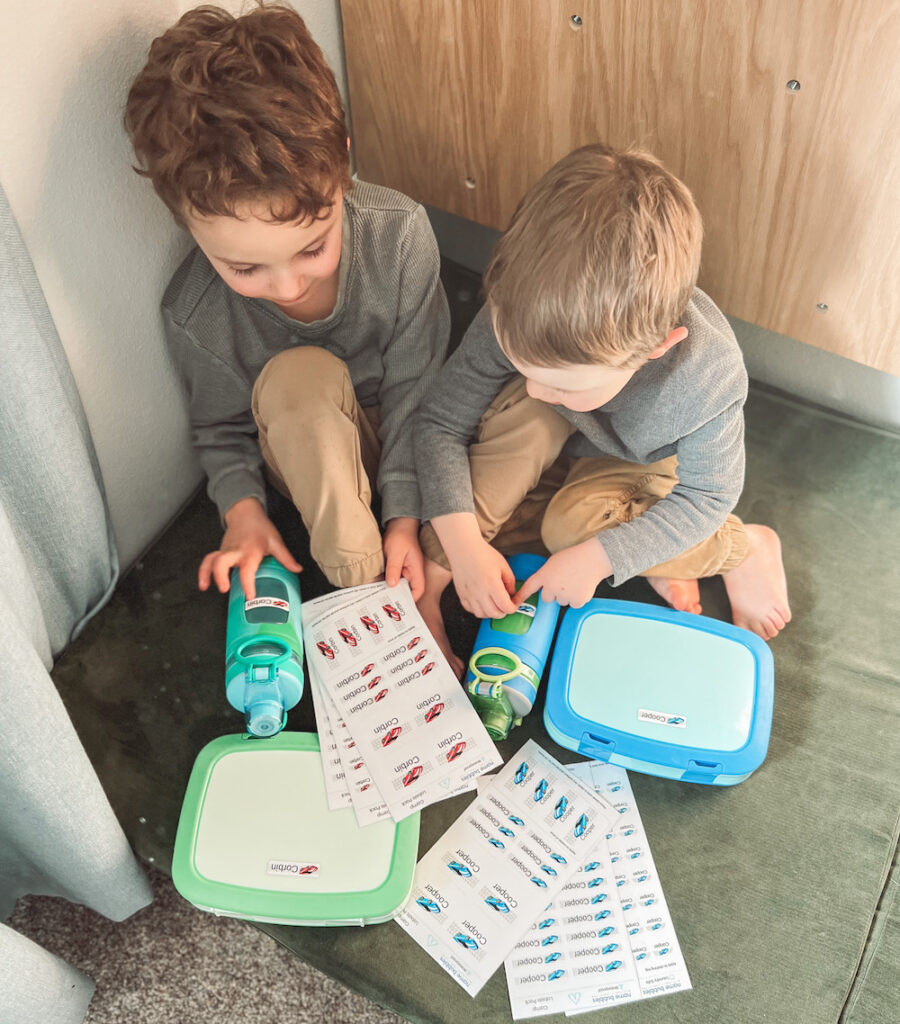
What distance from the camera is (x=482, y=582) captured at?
1.02 metres

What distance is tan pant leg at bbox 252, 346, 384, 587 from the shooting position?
101cm

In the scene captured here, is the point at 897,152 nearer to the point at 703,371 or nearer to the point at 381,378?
the point at 703,371

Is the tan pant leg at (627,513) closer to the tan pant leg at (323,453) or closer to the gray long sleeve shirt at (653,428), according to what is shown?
the gray long sleeve shirt at (653,428)

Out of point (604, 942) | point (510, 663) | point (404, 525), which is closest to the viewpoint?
point (604, 942)

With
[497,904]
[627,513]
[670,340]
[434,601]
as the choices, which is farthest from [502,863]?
[670,340]

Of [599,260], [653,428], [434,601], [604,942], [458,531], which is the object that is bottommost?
[604,942]

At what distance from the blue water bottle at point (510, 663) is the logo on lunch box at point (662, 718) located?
0.12 meters

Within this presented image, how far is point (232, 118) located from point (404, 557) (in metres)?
0.51

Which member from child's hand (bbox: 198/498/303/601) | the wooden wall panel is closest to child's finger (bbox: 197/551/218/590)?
child's hand (bbox: 198/498/303/601)

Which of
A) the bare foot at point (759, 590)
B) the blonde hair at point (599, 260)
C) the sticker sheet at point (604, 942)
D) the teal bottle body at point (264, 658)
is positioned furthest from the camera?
the bare foot at point (759, 590)

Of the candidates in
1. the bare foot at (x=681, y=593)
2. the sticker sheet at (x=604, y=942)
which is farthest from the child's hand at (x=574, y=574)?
the sticker sheet at (x=604, y=942)

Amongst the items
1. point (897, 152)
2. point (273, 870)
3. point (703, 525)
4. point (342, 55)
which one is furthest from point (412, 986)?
point (342, 55)

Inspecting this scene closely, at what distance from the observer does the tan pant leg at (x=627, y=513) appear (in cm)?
106

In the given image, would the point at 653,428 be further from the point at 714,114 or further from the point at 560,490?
the point at 714,114
